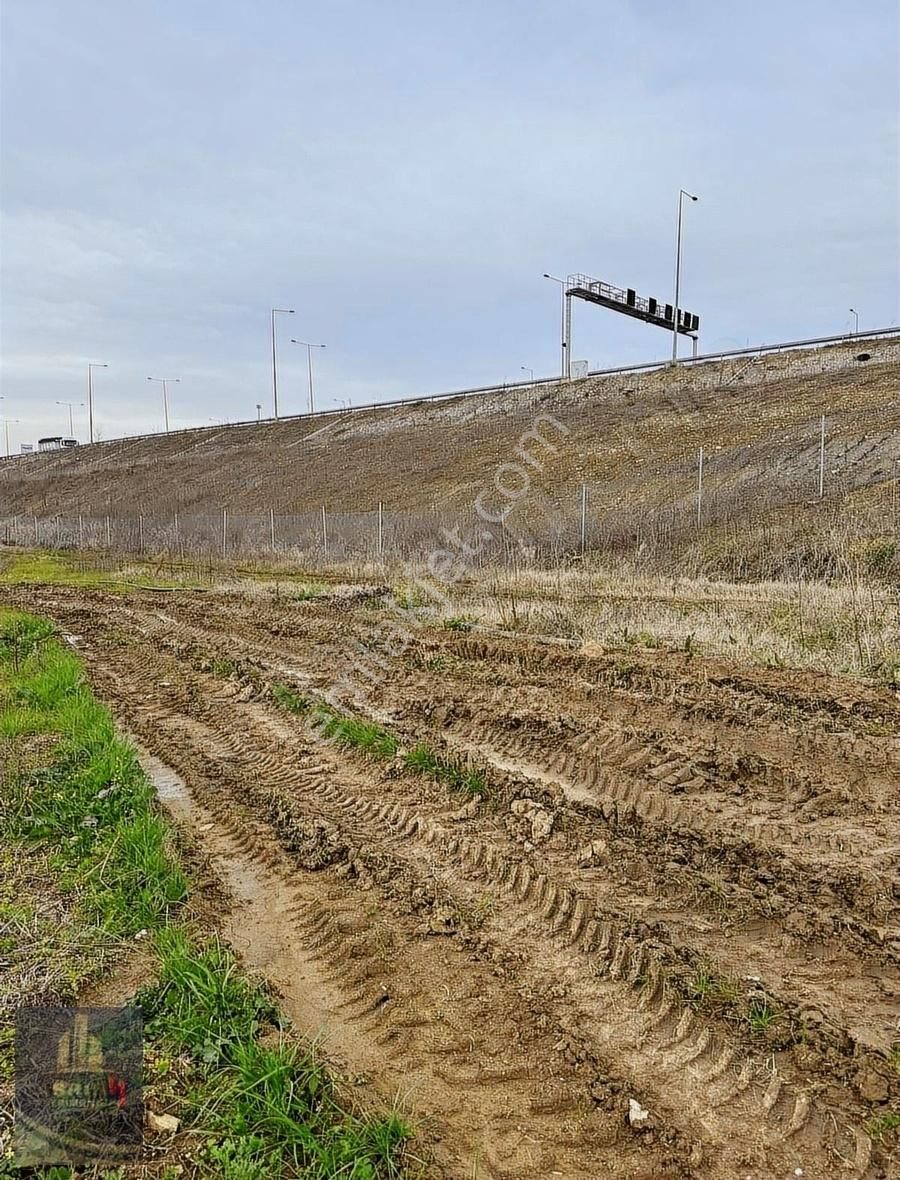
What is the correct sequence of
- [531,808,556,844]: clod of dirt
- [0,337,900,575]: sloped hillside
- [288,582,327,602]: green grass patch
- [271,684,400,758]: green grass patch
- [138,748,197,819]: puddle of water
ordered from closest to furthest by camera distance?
1. [531,808,556,844]: clod of dirt
2. [138,748,197,819]: puddle of water
3. [271,684,400,758]: green grass patch
4. [288,582,327,602]: green grass patch
5. [0,337,900,575]: sloped hillside

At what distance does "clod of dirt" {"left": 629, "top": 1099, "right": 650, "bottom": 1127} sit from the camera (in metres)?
2.66

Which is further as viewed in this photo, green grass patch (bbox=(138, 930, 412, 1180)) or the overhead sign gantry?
the overhead sign gantry

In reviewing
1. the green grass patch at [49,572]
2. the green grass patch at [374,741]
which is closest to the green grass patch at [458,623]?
the green grass patch at [374,741]

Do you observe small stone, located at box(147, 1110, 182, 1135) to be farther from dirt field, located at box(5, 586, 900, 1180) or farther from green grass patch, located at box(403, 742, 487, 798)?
green grass patch, located at box(403, 742, 487, 798)

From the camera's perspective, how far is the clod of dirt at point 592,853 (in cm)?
441

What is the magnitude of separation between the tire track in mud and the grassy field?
885 millimetres

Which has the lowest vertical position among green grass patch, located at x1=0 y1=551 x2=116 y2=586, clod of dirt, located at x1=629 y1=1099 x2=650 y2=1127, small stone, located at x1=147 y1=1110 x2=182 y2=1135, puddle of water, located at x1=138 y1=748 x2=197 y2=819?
clod of dirt, located at x1=629 y1=1099 x2=650 y2=1127

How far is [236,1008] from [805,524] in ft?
58.3

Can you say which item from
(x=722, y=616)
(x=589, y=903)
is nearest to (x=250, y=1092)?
(x=589, y=903)

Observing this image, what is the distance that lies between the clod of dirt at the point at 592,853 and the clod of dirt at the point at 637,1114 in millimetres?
1674

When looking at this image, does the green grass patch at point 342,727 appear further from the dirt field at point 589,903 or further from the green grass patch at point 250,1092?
the green grass patch at point 250,1092

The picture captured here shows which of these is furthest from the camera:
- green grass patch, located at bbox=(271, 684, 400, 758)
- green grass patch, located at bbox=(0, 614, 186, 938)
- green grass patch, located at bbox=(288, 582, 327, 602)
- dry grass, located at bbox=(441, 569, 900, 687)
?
green grass patch, located at bbox=(288, 582, 327, 602)

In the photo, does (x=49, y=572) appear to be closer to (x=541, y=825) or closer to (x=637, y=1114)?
(x=541, y=825)
